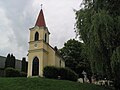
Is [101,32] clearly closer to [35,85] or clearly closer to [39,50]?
[35,85]

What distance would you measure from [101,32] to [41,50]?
2247 cm

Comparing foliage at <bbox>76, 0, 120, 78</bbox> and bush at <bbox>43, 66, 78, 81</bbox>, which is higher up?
foliage at <bbox>76, 0, 120, 78</bbox>

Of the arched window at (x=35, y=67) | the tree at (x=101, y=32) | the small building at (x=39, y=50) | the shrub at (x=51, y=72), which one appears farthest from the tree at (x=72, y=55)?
the tree at (x=101, y=32)

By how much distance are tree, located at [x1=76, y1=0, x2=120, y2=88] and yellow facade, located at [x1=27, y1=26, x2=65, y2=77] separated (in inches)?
803

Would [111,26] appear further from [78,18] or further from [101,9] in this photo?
[78,18]

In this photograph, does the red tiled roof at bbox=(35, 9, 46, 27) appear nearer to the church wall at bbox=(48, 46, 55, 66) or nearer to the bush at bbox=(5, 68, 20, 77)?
the church wall at bbox=(48, 46, 55, 66)

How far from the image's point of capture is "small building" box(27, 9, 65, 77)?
3762cm

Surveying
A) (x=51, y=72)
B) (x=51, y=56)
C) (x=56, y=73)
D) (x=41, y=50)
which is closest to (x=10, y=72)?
(x=51, y=72)

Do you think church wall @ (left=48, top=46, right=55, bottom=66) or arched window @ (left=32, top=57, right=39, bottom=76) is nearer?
arched window @ (left=32, top=57, right=39, bottom=76)

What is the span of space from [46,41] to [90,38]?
23278 millimetres

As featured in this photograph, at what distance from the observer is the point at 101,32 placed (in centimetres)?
1659

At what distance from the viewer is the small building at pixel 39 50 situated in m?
37.6

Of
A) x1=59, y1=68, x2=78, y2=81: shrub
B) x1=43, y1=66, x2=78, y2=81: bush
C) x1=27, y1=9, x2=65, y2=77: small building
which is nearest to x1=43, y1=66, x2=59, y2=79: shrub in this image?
x1=43, y1=66, x2=78, y2=81: bush

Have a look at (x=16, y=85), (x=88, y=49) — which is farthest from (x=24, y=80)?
(x=88, y=49)
